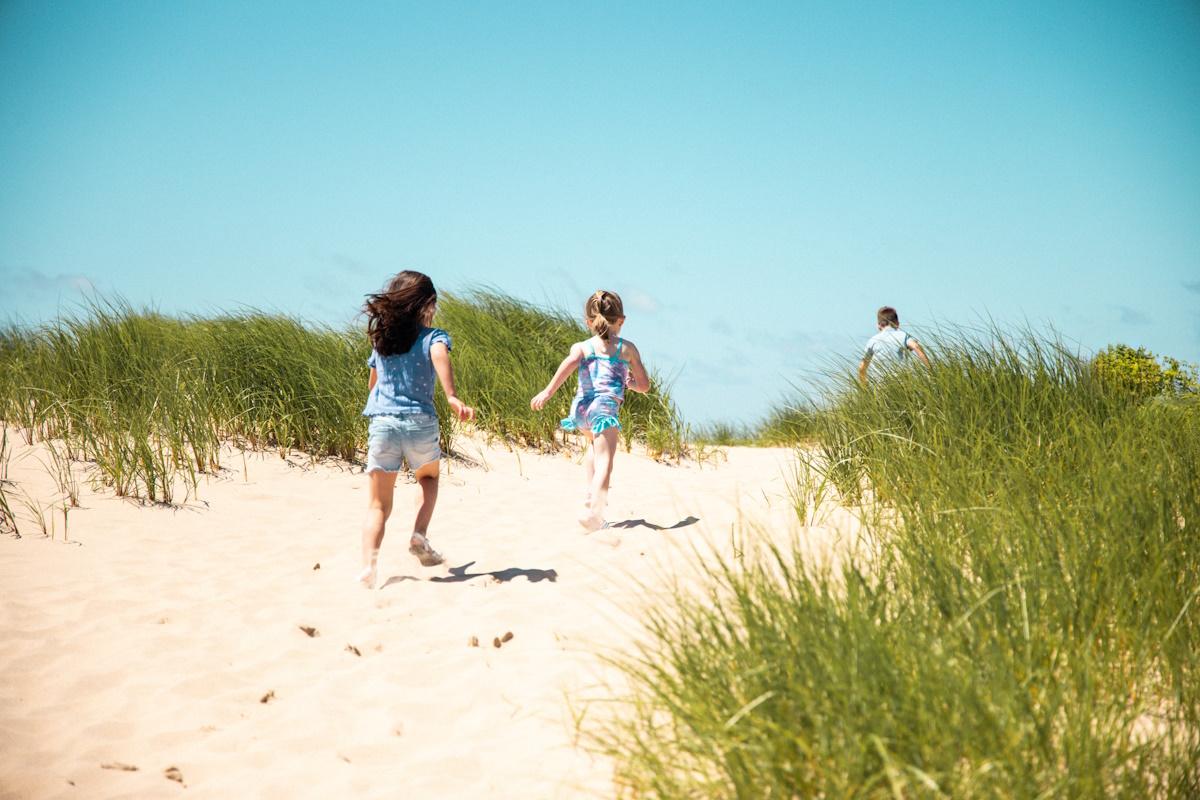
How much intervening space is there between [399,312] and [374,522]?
4.10ft

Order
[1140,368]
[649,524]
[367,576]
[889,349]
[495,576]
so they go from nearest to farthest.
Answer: [367,576] → [495,576] → [649,524] → [889,349] → [1140,368]

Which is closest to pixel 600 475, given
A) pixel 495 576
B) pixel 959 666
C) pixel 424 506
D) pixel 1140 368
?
pixel 495 576

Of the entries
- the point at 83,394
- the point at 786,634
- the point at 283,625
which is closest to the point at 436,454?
the point at 283,625

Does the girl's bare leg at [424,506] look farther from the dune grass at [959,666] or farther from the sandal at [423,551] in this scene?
the dune grass at [959,666]

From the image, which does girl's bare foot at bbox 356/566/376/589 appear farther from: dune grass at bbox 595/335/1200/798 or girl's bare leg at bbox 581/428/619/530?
dune grass at bbox 595/335/1200/798

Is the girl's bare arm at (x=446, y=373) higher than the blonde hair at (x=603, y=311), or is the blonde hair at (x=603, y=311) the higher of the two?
the blonde hair at (x=603, y=311)

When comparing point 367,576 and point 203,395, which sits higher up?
point 203,395

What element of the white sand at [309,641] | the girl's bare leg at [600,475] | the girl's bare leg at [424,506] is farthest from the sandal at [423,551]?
the girl's bare leg at [600,475]

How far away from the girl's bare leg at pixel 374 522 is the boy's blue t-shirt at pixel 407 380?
15.7 inches

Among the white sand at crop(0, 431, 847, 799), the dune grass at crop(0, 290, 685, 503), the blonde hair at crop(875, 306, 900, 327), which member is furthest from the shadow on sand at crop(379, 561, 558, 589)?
the blonde hair at crop(875, 306, 900, 327)

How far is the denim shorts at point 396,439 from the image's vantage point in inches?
209

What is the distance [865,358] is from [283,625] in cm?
478

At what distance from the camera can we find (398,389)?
537cm

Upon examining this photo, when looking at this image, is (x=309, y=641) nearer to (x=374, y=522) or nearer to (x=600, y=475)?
(x=374, y=522)
